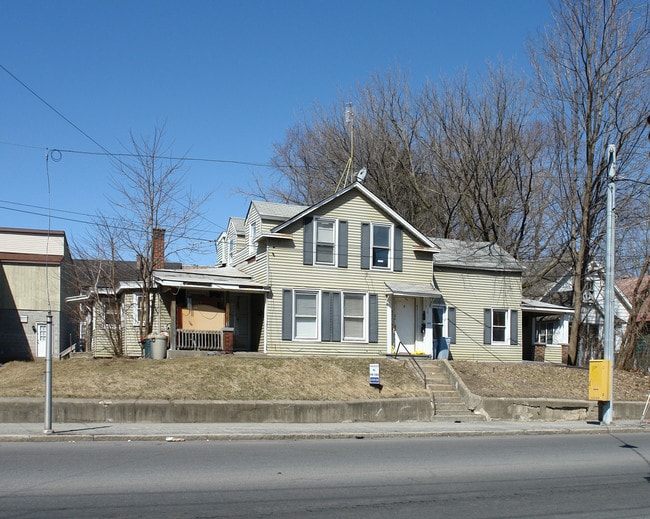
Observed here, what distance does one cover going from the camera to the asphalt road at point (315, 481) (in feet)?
30.4

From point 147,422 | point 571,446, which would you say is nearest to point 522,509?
point 571,446

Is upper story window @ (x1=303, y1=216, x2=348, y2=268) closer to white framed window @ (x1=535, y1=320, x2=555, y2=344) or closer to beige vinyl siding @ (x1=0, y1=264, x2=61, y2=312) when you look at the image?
white framed window @ (x1=535, y1=320, x2=555, y2=344)

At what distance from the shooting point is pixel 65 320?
4134 cm

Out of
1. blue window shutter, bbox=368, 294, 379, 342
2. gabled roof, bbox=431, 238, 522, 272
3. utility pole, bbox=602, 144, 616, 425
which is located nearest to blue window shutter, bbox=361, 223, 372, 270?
blue window shutter, bbox=368, 294, 379, 342

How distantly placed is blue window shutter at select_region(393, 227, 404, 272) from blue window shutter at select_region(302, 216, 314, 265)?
3673 mm

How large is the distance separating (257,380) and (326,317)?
6.04 meters

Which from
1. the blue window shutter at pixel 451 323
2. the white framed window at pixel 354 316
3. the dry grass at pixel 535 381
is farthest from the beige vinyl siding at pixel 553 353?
the white framed window at pixel 354 316

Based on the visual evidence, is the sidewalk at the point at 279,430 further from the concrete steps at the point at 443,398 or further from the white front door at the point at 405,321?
the white front door at the point at 405,321

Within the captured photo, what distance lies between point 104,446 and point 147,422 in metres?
4.07

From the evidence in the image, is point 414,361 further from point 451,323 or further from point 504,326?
point 504,326

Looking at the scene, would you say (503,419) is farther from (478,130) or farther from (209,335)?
(478,130)

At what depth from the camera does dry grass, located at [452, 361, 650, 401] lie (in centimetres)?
2509

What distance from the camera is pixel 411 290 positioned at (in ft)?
92.1

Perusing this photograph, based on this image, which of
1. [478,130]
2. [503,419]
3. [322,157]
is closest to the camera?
[503,419]
